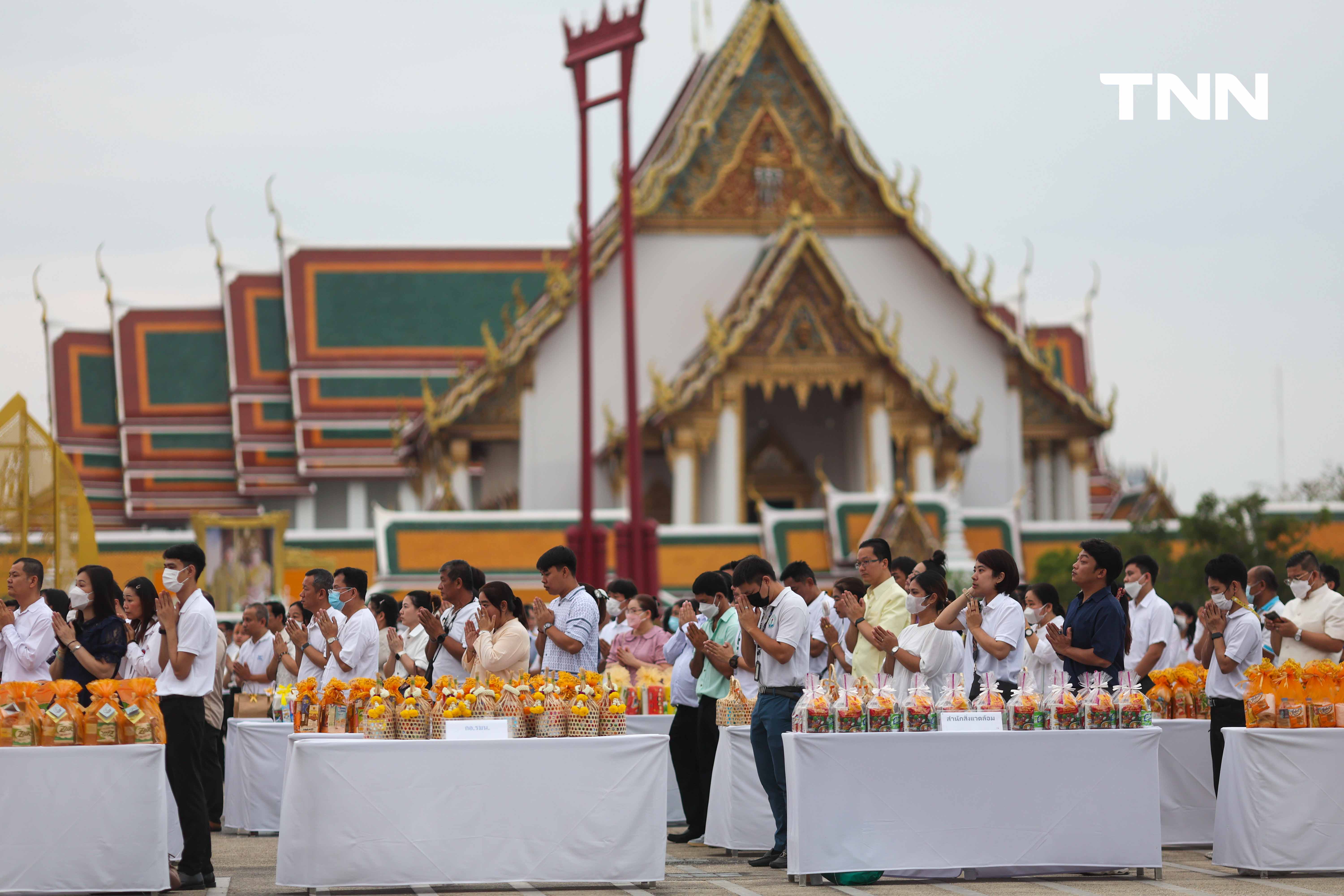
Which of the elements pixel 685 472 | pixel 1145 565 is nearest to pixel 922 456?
pixel 685 472

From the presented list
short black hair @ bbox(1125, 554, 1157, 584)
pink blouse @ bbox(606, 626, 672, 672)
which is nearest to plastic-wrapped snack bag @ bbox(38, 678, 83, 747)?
pink blouse @ bbox(606, 626, 672, 672)

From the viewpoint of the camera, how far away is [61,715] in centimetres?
820

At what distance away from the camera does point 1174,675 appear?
34.9 ft

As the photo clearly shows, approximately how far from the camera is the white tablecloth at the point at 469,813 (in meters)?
8.06

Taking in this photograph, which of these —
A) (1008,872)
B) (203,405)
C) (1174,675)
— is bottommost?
(1008,872)

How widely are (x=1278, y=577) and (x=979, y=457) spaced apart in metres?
5.16

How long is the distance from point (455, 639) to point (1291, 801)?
4308mm

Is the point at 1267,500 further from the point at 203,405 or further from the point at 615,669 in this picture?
the point at 203,405

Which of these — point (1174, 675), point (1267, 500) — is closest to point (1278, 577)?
point (1267, 500)

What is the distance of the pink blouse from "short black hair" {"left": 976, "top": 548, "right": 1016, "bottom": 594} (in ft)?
11.7

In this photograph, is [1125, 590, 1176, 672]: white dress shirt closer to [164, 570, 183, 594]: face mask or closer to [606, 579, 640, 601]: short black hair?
[606, 579, 640, 601]: short black hair

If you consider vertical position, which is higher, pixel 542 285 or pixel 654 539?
pixel 542 285

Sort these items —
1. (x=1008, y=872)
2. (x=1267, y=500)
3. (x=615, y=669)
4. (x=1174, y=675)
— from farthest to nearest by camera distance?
(x=1267, y=500) < (x=615, y=669) < (x=1174, y=675) < (x=1008, y=872)

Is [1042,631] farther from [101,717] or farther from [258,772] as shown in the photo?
[101,717]
